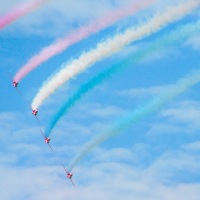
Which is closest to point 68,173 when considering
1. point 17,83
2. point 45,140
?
point 45,140

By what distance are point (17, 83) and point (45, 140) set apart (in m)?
6.61

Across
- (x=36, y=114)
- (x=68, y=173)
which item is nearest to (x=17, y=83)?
(x=36, y=114)

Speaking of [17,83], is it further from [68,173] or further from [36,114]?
[68,173]

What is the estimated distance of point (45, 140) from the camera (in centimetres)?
9838

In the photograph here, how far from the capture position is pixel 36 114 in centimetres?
9775

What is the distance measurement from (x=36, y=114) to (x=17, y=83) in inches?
147

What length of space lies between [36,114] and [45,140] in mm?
2920

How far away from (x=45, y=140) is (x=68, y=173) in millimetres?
Result: 4526

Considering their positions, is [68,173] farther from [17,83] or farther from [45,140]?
[17,83]

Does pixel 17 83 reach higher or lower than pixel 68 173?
higher

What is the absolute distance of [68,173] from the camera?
3935 inches

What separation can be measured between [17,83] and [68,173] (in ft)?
36.3
